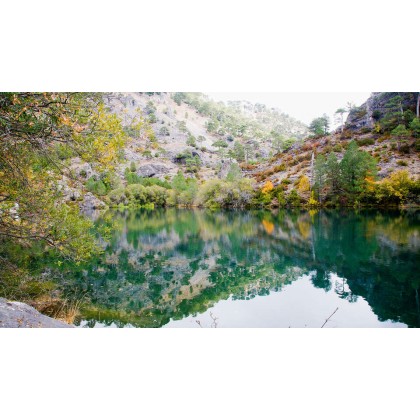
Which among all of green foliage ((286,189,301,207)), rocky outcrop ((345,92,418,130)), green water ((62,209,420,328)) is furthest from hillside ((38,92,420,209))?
green water ((62,209,420,328))

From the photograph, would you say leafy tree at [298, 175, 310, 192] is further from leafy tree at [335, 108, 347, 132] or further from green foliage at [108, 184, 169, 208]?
leafy tree at [335, 108, 347, 132]

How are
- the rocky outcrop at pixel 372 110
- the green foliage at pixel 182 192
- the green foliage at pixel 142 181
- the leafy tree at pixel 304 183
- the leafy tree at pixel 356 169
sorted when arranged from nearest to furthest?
the green foliage at pixel 142 181, the leafy tree at pixel 356 169, the leafy tree at pixel 304 183, the rocky outcrop at pixel 372 110, the green foliage at pixel 182 192

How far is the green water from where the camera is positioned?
7910 mm

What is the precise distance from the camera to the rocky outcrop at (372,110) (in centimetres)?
3884

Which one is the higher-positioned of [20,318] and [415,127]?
[415,127]

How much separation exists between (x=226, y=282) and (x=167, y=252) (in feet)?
19.7

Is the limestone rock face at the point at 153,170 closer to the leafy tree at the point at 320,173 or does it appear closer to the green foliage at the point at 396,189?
the leafy tree at the point at 320,173

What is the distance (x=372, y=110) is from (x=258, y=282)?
3956 centimetres

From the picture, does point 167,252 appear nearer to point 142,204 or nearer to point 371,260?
point 371,260

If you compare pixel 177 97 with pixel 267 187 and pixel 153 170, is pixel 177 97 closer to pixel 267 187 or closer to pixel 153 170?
pixel 153 170

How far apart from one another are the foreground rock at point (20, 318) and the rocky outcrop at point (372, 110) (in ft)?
137

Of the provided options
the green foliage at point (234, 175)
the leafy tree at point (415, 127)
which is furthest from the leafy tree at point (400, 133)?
the green foliage at point (234, 175)

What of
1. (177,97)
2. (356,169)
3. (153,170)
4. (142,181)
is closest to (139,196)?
(142,181)

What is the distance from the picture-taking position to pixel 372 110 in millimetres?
42688
